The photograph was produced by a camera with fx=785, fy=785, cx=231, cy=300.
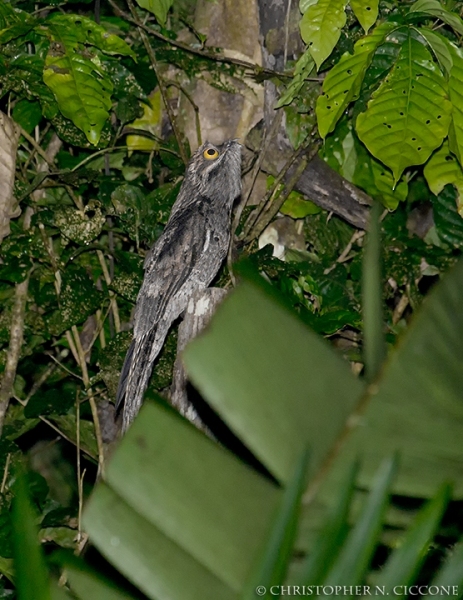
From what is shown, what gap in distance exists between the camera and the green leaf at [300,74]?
3637 millimetres

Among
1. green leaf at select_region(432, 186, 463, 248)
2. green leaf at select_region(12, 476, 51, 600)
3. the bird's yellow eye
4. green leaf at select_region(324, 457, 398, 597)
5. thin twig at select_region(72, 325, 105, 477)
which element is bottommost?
thin twig at select_region(72, 325, 105, 477)

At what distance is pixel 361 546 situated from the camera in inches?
30.4

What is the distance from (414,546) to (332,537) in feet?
0.28

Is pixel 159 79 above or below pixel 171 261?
above

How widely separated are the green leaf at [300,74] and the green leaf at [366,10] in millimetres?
426

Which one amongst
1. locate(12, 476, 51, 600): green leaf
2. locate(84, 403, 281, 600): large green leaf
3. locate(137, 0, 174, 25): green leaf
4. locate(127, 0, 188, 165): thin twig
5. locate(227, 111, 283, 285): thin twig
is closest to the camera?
locate(12, 476, 51, 600): green leaf

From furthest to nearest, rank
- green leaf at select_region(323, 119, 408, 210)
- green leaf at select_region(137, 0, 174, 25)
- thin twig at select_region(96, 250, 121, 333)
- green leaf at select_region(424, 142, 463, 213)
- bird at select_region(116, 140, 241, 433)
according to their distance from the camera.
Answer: thin twig at select_region(96, 250, 121, 333)
bird at select_region(116, 140, 241, 433)
green leaf at select_region(323, 119, 408, 210)
green leaf at select_region(137, 0, 174, 25)
green leaf at select_region(424, 142, 463, 213)

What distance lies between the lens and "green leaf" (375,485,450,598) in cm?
77

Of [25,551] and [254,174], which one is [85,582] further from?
[254,174]

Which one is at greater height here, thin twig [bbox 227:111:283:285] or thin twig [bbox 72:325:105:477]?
thin twig [bbox 227:111:283:285]

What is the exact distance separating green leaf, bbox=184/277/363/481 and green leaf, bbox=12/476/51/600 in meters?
0.20

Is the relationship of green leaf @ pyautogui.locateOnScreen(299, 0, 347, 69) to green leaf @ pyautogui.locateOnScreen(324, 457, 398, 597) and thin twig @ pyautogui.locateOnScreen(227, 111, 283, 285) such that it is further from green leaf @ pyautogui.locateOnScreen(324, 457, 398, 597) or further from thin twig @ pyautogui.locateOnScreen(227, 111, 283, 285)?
green leaf @ pyautogui.locateOnScreen(324, 457, 398, 597)

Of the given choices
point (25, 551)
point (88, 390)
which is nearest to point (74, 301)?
point (88, 390)

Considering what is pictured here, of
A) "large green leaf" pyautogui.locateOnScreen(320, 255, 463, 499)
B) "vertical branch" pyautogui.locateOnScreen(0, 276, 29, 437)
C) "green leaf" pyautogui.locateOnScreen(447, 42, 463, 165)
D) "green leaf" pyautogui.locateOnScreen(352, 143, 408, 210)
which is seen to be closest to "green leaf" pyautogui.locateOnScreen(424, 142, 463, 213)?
"green leaf" pyautogui.locateOnScreen(352, 143, 408, 210)
